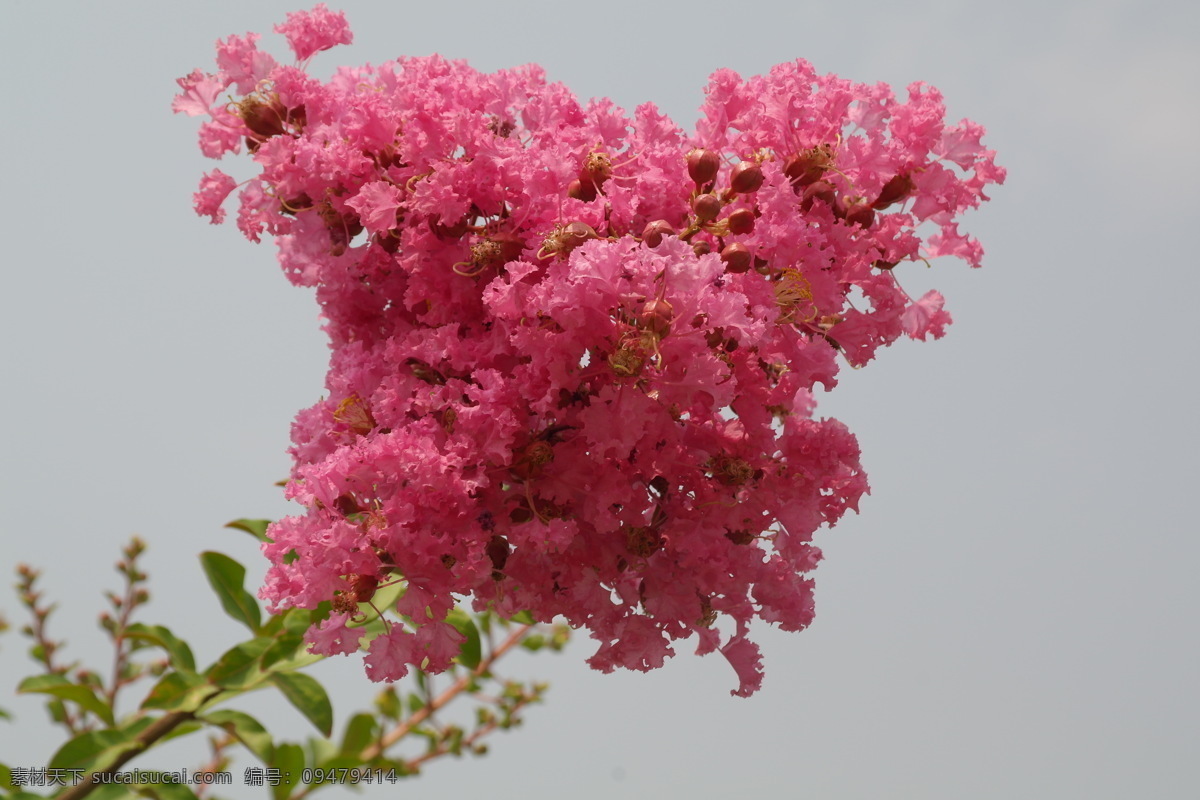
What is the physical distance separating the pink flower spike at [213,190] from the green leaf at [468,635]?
0.89 m

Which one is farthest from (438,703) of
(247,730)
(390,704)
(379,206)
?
(379,206)

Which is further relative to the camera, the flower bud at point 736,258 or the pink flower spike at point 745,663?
the pink flower spike at point 745,663

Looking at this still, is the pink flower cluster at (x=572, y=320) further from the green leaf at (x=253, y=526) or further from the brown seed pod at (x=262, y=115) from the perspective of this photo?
the green leaf at (x=253, y=526)

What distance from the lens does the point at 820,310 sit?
162 centimetres

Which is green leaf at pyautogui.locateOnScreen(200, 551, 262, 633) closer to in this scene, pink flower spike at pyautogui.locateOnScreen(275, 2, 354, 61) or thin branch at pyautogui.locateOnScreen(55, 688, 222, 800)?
thin branch at pyautogui.locateOnScreen(55, 688, 222, 800)

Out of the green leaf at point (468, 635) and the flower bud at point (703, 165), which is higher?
the flower bud at point (703, 165)

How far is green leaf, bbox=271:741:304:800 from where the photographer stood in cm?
205

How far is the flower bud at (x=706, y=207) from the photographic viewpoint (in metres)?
1.53

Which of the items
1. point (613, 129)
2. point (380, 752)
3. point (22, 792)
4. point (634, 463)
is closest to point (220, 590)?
point (22, 792)

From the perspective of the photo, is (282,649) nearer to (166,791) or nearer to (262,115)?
(166,791)

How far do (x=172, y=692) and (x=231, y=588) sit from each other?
0.24 metres

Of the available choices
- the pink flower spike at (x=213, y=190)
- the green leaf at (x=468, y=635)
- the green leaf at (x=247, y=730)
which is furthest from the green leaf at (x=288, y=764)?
the pink flower spike at (x=213, y=190)

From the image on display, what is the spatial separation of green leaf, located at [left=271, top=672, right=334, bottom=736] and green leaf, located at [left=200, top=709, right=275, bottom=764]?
9 centimetres

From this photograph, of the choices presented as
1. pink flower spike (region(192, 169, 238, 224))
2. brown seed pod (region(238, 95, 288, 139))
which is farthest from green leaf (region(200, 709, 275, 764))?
brown seed pod (region(238, 95, 288, 139))
